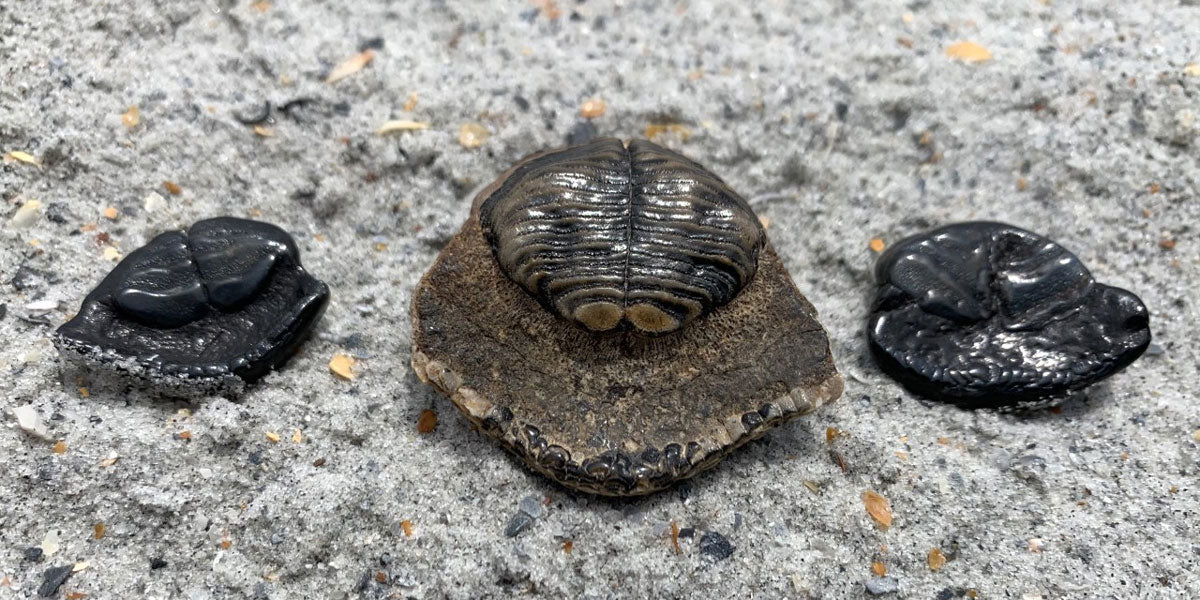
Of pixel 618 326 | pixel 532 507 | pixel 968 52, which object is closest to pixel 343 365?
pixel 532 507

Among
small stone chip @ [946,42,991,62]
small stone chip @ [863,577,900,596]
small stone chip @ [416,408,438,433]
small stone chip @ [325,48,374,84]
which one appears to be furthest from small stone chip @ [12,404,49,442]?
small stone chip @ [946,42,991,62]

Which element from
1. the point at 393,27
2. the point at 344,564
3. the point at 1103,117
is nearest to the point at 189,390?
the point at 344,564

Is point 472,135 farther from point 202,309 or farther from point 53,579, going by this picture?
point 53,579

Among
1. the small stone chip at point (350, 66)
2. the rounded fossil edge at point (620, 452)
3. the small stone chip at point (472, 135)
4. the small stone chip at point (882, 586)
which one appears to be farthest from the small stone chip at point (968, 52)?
the small stone chip at point (350, 66)

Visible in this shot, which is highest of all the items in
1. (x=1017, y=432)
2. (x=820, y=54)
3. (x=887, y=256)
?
(x=820, y=54)

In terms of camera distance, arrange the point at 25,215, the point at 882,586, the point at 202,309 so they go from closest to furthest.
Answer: the point at 882,586
the point at 202,309
the point at 25,215

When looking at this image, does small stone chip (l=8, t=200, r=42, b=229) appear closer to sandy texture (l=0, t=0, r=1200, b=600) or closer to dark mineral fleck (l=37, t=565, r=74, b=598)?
sandy texture (l=0, t=0, r=1200, b=600)

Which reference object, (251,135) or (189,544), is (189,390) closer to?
(189,544)
